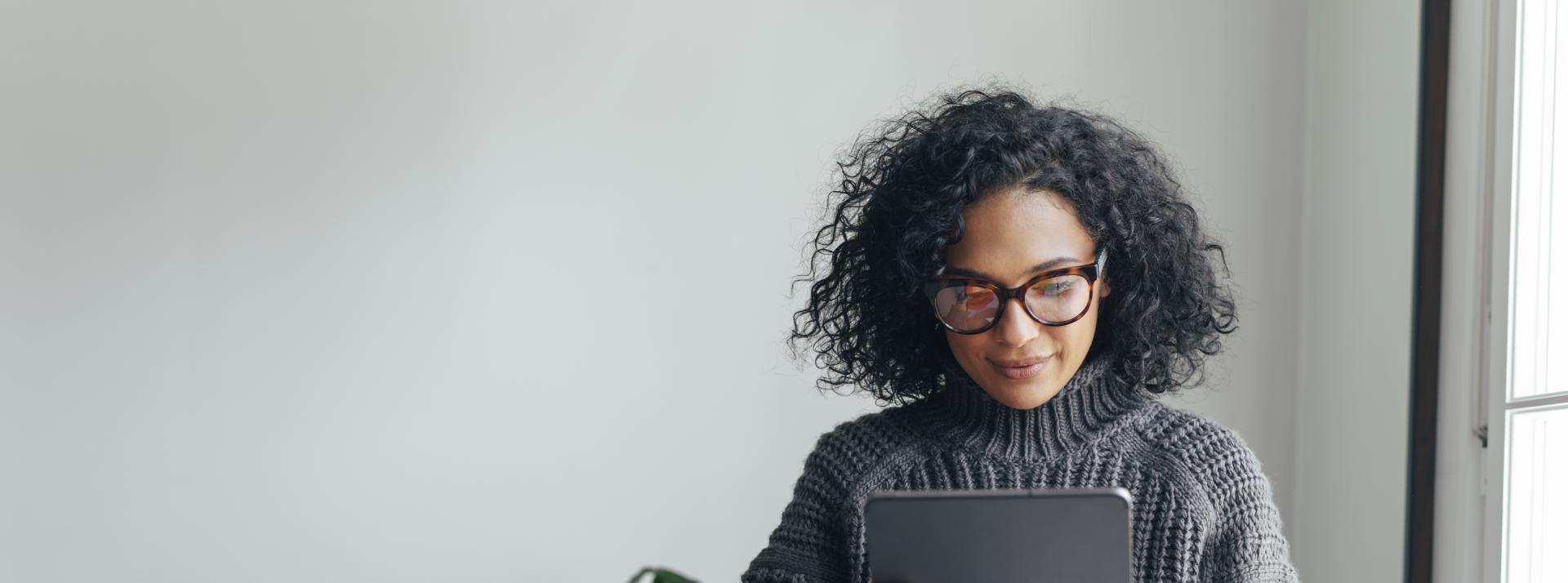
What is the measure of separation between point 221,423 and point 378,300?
283 mm

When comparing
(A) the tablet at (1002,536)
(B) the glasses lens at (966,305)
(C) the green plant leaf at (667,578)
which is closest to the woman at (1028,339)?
(B) the glasses lens at (966,305)

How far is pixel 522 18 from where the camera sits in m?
1.86

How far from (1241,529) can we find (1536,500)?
609 millimetres

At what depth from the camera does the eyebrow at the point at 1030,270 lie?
0.86 metres

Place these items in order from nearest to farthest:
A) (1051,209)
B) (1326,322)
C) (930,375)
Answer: (1051,209) → (930,375) → (1326,322)

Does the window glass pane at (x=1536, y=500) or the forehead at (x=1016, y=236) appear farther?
the window glass pane at (x=1536, y=500)

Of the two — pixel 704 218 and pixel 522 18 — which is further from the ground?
pixel 522 18

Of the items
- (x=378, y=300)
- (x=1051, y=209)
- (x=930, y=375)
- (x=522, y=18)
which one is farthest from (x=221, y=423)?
(x=1051, y=209)

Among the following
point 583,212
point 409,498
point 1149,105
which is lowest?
point 409,498

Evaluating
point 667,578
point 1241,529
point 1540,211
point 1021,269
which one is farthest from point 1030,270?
point 667,578

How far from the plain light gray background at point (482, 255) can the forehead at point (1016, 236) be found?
98 centimetres

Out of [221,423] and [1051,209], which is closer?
[1051,209]

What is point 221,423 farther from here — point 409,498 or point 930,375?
point 930,375

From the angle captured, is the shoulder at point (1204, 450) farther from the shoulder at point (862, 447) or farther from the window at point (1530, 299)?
the window at point (1530, 299)
